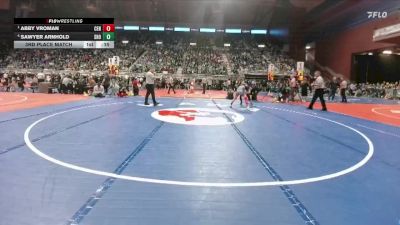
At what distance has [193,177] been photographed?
4574 mm

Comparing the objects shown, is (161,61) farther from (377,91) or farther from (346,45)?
(377,91)

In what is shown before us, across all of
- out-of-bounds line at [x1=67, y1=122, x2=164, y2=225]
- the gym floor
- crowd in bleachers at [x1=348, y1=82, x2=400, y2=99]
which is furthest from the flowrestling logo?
out-of-bounds line at [x1=67, y1=122, x2=164, y2=225]

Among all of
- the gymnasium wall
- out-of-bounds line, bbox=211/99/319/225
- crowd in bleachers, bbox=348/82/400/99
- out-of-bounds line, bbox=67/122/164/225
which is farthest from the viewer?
the gymnasium wall

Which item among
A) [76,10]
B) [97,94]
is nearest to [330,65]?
[76,10]

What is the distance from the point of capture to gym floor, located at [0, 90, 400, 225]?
3.34m

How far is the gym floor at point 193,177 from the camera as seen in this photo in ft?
11.0

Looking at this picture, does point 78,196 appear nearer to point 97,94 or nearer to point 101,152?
point 101,152
